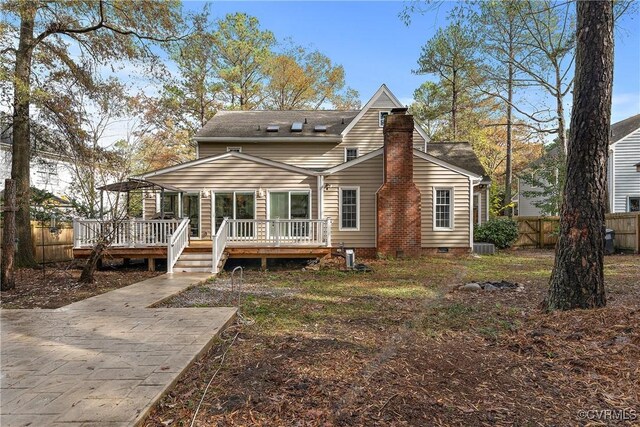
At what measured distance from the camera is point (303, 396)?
3.01m

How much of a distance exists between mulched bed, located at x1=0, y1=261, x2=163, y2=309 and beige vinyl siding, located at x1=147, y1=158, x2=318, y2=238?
127 inches

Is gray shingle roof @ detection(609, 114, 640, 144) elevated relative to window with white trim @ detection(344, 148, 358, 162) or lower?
elevated

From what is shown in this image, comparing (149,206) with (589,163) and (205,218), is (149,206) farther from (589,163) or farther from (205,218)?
(589,163)

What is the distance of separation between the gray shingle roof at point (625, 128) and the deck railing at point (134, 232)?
2394cm

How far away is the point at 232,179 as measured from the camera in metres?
13.3

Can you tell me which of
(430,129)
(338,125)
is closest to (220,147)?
(338,125)

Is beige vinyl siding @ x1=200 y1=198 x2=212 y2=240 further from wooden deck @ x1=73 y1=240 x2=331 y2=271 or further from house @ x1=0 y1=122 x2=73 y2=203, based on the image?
house @ x1=0 y1=122 x2=73 y2=203

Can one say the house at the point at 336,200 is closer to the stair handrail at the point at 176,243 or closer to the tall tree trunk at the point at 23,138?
the stair handrail at the point at 176,243

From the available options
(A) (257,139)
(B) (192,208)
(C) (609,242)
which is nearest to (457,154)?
(C) (609,242)

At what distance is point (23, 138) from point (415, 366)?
12.7 meters

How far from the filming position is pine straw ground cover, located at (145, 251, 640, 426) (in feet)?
8.96

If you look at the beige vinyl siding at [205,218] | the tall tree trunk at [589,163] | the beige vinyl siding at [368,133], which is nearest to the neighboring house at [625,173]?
the beige vinyl siding at [368,133]

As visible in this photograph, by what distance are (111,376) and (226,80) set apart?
1045 inches

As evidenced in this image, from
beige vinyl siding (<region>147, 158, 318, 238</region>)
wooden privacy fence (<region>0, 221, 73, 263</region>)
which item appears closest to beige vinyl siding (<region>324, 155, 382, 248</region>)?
beige vinyl siding (<region>147, 158, 318, 238</region>)
